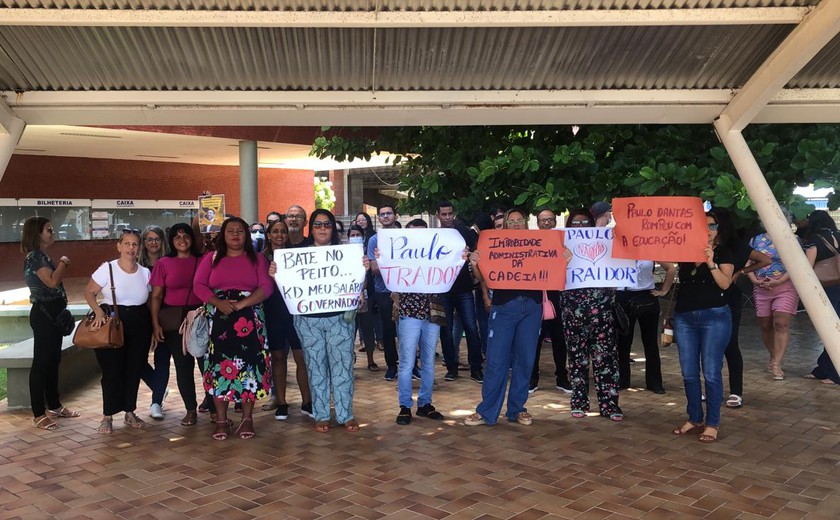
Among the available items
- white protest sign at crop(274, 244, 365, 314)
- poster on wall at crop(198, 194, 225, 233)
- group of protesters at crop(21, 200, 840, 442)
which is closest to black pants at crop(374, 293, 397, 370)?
group of protesters at crop(21, 200, 840, 442)

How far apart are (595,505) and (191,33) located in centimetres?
382

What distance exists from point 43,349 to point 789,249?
6.03m

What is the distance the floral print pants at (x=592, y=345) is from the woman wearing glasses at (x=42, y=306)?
4.43 meters

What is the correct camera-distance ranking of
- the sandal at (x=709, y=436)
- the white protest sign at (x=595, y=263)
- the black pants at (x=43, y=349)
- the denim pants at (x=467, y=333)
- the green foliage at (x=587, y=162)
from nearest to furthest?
the sandal at (x=709, y=436) < the black pants at (x=43, y=349) < the white protest sign at (x=595, y=263) < the green foliage at (x=587, y=162) < the denim pants at (x=467, y=333)

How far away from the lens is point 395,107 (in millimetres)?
4922

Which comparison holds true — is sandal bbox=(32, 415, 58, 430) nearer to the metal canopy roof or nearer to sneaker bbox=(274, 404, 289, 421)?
sneaker bbox=(274, 404, 289, 421)

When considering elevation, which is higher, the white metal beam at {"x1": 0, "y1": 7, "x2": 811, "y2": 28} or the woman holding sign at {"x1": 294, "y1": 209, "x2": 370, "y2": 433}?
the white metal beam at {"x1": 0, "y1": 7, "x2": 811, "y2": 28}

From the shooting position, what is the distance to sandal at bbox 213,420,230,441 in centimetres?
612

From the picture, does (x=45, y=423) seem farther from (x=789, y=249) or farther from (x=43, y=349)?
(x=789, y=249)

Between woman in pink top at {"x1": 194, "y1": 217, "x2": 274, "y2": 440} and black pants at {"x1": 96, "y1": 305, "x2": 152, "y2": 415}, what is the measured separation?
84 centimetres

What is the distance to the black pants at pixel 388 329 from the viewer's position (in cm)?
858

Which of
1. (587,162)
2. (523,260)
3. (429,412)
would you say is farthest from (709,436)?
(587,162)

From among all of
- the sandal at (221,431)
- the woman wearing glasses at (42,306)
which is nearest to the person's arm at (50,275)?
the woman wearing glasses at (42,306)

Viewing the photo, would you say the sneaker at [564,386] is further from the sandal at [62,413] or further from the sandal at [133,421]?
the sandal at [62,413]
